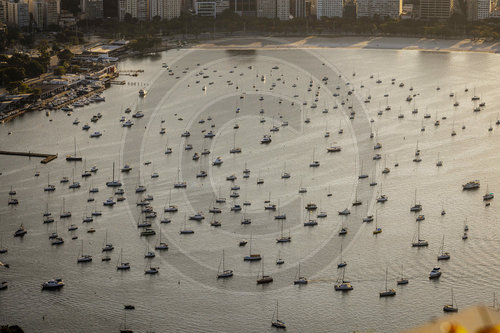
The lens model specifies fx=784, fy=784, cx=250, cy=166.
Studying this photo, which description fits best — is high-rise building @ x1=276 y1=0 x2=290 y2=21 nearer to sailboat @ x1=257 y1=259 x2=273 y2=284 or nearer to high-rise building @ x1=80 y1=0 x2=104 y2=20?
high-rise building @ x1=80 y1=0 x2=104 y2=20

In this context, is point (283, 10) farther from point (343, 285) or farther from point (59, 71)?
point (343, 285)

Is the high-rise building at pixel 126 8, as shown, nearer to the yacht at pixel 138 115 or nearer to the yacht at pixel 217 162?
the yacht at pixel 138 115

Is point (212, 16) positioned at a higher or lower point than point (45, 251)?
higher

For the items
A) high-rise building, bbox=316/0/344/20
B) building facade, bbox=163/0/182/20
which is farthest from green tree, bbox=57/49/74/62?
high-rise building, bbox=316/0/344/20

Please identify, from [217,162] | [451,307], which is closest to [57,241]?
[217,162]

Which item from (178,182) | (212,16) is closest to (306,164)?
(178,182)

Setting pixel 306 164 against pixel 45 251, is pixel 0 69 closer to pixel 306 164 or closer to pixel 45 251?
pixel 306 164

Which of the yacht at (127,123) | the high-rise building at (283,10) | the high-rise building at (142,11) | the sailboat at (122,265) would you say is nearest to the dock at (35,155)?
the yacht at (127,123)
